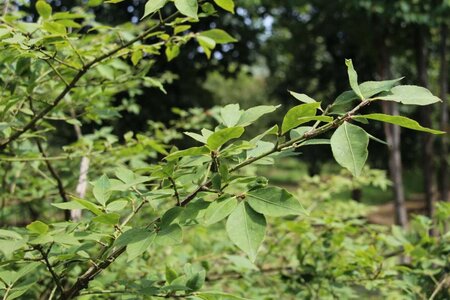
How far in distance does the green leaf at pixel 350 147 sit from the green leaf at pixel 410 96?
8 centimetres

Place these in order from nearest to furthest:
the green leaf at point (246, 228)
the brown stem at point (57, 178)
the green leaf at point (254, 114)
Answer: the green leaf at point (246, 228), the green leaf at point (254, 114), the brown stem at point (57, 178)

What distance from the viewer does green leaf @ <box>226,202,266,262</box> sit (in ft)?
2.53

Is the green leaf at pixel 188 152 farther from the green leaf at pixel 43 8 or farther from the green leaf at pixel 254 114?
the green leaf at pixel 43 8

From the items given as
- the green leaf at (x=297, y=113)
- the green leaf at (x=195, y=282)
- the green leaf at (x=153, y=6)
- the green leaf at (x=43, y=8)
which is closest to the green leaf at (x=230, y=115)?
the green leaf at (x=297, y=113)

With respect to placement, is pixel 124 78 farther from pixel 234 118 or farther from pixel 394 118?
pixel 394 118

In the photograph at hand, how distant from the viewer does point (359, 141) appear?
0.80m

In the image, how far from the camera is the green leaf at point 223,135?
814 millimetres

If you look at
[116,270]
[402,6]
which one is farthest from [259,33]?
[116,270]

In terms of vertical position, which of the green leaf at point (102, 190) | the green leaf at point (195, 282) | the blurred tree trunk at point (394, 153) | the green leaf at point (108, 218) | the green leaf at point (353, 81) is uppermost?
the green leaf at point (353, 81)

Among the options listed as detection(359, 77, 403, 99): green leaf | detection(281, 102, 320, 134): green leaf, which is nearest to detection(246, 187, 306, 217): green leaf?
detection(281, 102, 320, 134): green leaf

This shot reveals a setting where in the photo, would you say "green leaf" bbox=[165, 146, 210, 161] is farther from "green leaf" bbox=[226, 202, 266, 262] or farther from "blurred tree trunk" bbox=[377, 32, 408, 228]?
"blurred tree trunk" bbox=[377, 32, 408, 228]

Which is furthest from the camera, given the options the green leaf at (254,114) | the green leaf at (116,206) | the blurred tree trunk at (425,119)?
the blurred tree trunk at (425,119)

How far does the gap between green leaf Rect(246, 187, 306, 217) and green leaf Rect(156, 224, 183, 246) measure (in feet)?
0.43

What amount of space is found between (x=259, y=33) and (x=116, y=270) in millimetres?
9311
